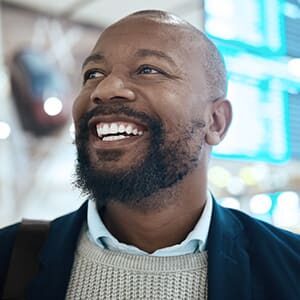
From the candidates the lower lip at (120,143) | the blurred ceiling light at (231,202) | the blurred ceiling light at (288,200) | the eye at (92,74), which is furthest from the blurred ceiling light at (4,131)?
the blurred ceiling light at (288,200)

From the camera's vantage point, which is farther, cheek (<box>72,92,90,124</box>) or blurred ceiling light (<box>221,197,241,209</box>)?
blurred ceiling light (<box>221,197,241,209</box>)

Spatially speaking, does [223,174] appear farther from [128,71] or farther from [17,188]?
[128,71]

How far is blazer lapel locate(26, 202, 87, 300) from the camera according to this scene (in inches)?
41.4

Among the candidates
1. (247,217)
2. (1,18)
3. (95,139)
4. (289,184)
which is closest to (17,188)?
(1,18)

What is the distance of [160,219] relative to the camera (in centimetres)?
119

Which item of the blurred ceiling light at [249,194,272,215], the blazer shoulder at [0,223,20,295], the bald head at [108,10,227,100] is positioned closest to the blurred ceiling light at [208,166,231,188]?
the blurred ceiling light at [249,194,272,215]

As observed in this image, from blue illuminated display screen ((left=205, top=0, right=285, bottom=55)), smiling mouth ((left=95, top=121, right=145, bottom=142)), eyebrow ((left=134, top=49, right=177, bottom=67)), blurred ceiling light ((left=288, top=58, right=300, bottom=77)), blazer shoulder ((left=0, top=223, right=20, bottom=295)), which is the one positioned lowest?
blazer shoulder ((left=0, top=223, right=20, bottom=295))

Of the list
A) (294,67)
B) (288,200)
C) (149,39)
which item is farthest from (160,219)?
(294,67)

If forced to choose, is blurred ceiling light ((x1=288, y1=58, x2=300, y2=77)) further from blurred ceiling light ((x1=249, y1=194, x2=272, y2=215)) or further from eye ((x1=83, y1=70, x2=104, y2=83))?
eye ((x1=83, y1=70, x2=104, y2=83))

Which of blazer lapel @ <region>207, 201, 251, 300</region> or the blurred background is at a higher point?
the blurred background

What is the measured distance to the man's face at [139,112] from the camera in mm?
1098

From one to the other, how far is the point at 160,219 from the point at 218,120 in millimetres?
282

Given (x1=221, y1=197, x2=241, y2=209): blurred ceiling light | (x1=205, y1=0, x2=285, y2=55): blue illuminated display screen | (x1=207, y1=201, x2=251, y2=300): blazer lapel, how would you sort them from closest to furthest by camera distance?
(x1=207, y1=201, x2=251, y2=300): blazer lapel, (x1=205, y1=0, x2=285, y2=55): blue illuminated display screen, (x1=221, y1=197, x2=241, y2=209): blurred ceiling light

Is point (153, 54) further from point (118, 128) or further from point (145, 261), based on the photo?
point (145, 261)
